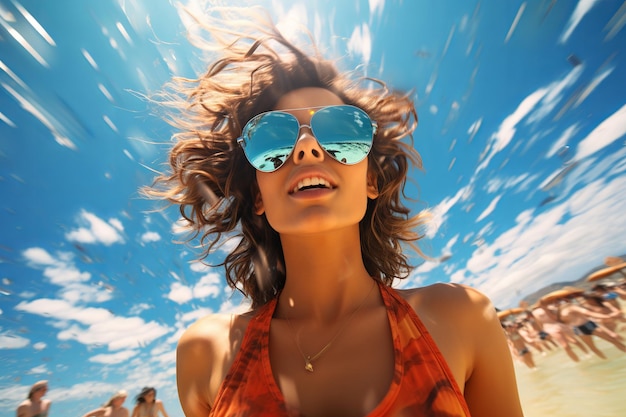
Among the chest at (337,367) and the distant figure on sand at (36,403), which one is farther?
the distant figure on sand at (36,403)

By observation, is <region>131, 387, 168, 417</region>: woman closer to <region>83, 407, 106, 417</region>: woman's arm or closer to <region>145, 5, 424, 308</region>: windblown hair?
<region>83, 407, 106, 417</region>: woman's arm

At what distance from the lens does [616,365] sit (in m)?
9.24

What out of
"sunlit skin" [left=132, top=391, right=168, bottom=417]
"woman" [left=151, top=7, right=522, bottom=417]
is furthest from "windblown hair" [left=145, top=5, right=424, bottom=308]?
"sunlit skin" [left=132, top=391, right=168, bottom=417]

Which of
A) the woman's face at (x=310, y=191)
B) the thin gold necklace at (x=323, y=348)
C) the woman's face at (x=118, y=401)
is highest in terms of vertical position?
the woman's face at (x=118, y=401)

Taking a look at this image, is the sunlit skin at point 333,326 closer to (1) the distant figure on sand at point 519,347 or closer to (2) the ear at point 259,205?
(2) the ear at point 259,205

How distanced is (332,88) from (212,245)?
4.68 feet

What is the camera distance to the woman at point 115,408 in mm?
9023

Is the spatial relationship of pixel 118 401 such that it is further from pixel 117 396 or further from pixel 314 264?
pixel 314 264

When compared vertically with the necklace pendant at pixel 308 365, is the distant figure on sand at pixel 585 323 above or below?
below

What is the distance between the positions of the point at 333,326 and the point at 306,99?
4.19 ft

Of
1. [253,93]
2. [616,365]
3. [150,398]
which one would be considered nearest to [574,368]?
[616,365]

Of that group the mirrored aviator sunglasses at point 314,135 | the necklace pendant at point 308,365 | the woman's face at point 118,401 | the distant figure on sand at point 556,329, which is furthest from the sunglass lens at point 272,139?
the distant figure on sand at point 556,329

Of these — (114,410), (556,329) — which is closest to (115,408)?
(114,410)

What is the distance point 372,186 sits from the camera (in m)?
2.27
